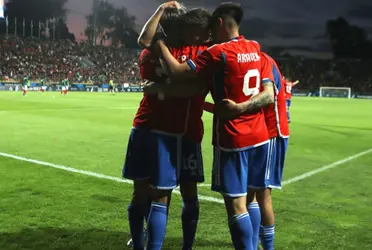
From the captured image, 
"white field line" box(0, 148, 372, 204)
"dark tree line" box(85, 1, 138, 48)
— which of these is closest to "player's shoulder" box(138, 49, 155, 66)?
"white field line" box(0, 148, 372, 204)

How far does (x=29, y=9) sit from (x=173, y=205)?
97.8 metres

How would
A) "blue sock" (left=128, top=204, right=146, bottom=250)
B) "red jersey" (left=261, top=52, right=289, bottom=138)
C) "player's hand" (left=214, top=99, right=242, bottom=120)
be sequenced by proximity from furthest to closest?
"blue sock" (left=128, top=204, right=146, bottom=250) < "red jersey" (left=261, top=52, right=289, bottom=138) < "player's hand" (left=214, top=99, right=242, bottom=120)

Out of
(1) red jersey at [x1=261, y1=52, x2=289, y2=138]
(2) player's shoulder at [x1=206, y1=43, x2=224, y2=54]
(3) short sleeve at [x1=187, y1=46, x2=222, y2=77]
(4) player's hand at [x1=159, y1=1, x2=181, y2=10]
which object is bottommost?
(1) red jersey at [x1=261, y1=52, x2=289, y2=138]

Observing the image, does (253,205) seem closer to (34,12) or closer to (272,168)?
(272,168)

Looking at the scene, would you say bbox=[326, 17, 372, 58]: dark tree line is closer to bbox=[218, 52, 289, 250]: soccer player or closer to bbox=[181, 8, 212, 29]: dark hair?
bbox=[218, 52, 289, 250]: soccer player

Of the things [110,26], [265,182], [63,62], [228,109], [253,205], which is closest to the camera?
[228,109]

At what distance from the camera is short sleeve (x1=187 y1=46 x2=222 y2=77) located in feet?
10.2

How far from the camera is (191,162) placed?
3.62m

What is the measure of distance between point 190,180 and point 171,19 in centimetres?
130

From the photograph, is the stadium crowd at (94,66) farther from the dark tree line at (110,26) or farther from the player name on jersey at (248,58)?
the player name on jersey at (248,58)

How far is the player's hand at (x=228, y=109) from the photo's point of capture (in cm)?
309

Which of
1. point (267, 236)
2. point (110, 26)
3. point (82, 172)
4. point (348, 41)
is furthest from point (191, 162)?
point (110, 26)

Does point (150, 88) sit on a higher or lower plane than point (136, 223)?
higher

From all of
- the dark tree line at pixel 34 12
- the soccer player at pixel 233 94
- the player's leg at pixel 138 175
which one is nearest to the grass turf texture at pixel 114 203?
the player's leg at pixel 138 175
